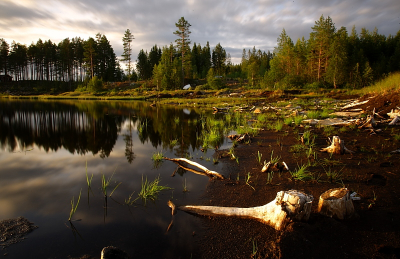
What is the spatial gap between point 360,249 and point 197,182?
3528 mm

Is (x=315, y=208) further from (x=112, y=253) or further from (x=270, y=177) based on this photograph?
(x=112, y=253)

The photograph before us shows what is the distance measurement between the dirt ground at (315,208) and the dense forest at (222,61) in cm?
3905

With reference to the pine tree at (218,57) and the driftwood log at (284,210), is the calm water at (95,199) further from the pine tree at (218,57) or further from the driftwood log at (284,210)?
the pine tree at (218,57)

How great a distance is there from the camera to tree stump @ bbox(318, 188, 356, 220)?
3.36 m

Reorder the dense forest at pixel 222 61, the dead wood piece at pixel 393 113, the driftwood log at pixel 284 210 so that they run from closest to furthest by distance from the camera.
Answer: the driftwood log at pixel 284 210, the dead wood piece at pixel 393 113, the dense forest at pixel 222 61

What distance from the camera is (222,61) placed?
10194cm

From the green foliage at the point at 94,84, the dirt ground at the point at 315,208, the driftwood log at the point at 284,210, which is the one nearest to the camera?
the dirt ground at the point at 315,208

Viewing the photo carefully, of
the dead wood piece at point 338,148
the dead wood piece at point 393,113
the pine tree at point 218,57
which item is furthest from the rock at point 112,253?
the pine tree at point 218,57

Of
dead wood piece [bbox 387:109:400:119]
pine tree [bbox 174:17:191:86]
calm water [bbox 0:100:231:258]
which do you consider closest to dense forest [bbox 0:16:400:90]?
pine tree [bbox 174:17:191:86]

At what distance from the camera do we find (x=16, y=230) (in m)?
3.57

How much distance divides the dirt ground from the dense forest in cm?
3905

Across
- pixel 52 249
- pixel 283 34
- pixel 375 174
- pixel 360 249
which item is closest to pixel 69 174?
pixel 52 249

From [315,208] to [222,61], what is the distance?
10439 cm

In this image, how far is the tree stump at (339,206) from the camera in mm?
3363
